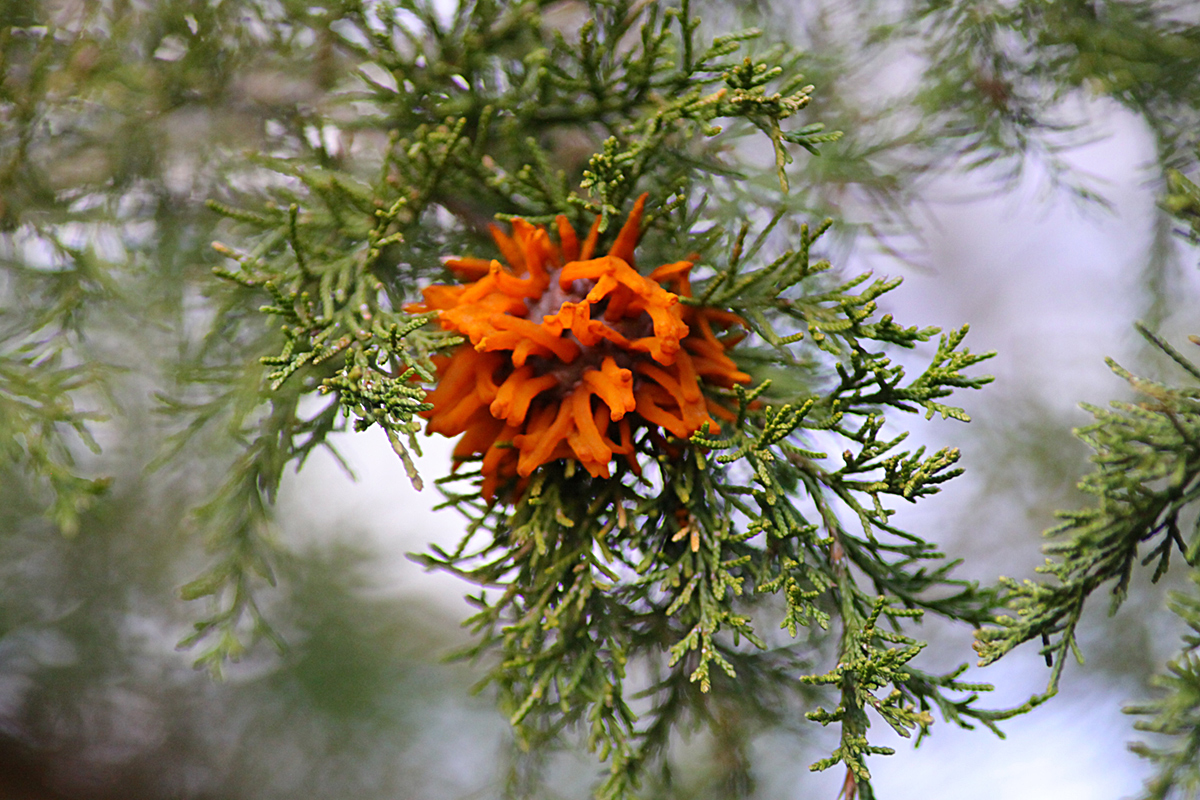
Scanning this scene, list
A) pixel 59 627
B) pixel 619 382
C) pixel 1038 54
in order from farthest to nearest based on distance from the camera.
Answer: pixel 59 627
pixel 1038 54
pixel 619 382

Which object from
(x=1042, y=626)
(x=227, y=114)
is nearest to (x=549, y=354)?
(x=1042, y=626)

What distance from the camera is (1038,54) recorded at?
0.92m

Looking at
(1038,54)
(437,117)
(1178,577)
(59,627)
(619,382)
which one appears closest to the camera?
(619,382)

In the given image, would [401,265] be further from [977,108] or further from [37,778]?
[37,778]

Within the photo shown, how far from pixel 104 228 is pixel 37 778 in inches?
50.0

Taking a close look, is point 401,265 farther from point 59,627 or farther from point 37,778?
point 37,778

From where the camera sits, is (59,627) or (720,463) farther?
(59,627)

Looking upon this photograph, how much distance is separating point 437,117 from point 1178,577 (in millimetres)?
1505

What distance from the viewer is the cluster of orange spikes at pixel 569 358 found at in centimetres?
58

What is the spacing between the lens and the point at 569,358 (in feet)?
1.96

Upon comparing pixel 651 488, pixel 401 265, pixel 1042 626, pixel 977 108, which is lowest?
pixel 1042 626

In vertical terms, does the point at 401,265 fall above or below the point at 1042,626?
above

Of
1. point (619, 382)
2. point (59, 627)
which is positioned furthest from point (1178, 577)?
point (59, 627)

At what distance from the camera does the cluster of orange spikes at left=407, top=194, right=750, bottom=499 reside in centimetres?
58
